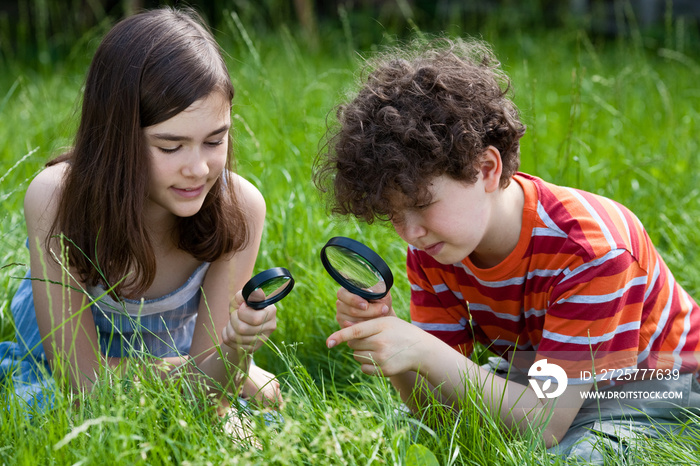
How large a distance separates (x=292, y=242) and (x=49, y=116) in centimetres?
218

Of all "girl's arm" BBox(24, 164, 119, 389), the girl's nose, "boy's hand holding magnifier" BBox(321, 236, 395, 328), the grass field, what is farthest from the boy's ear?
"girl's arm" BBox(24, 164, 119, 389)

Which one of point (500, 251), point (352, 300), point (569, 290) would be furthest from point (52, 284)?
point (569, 290)

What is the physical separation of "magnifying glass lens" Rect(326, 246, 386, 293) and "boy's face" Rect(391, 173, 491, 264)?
16 centimetres

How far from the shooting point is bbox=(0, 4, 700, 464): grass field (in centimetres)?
174

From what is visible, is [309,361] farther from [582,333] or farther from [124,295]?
[582,333]

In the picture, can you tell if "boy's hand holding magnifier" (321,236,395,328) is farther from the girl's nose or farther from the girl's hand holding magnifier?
the girl's nose

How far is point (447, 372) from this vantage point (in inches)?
80.0

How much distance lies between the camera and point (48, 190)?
2.33 meters

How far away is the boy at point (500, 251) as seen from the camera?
77.0 inches

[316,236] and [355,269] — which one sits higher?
[355,269]

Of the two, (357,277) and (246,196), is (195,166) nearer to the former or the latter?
(246,196)

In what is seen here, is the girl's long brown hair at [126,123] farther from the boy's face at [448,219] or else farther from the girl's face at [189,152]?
the boy's face at [448,219]

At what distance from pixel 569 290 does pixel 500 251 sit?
0.26 m

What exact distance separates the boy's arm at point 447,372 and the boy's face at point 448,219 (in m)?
0.24
